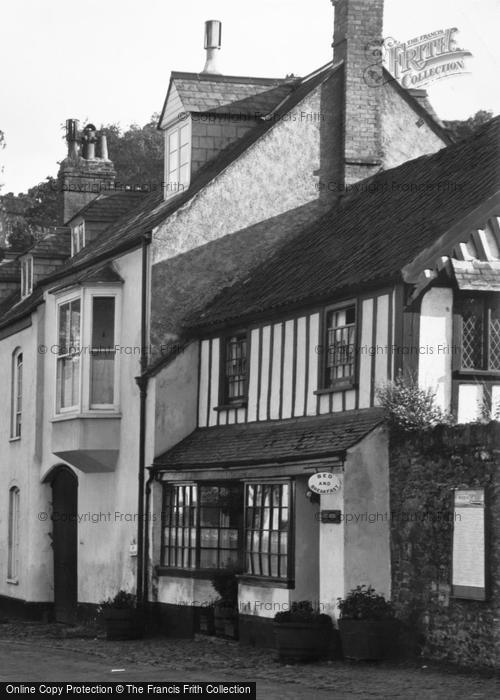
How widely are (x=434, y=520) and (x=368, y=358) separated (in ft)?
10.1

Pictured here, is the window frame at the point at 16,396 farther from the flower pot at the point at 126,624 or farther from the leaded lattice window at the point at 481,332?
the leaded lattice window at the point at 481,332

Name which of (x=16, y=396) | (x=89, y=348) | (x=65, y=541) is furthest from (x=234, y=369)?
(x=16, y=396)

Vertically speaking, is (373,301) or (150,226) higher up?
(150,226)

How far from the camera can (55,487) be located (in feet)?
101

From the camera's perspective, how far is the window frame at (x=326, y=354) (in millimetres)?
21812

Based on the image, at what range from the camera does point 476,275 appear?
818 inches

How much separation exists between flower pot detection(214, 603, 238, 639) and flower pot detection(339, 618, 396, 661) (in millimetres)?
4089

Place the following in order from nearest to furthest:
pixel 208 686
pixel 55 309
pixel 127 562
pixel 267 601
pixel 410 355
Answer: pixel 208 686
pixel 410 355
pixel 267 601
pixel 127 562
pixel 55 309

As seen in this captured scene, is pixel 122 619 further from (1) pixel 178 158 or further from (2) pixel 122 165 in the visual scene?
(2) pixel 122 165

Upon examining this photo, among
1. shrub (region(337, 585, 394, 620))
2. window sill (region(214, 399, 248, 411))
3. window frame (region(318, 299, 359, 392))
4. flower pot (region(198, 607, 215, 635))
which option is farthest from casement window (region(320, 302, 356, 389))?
flower pot (region(198, 607, 215, 635))

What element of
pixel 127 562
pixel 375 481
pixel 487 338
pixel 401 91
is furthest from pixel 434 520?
pixel 401 91

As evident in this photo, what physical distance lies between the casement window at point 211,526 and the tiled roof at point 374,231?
291 centimetres

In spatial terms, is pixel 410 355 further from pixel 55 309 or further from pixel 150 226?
pixel 55 309

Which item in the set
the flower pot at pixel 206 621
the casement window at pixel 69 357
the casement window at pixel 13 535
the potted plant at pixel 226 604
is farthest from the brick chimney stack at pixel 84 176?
the potted plant at pixel 226 604
